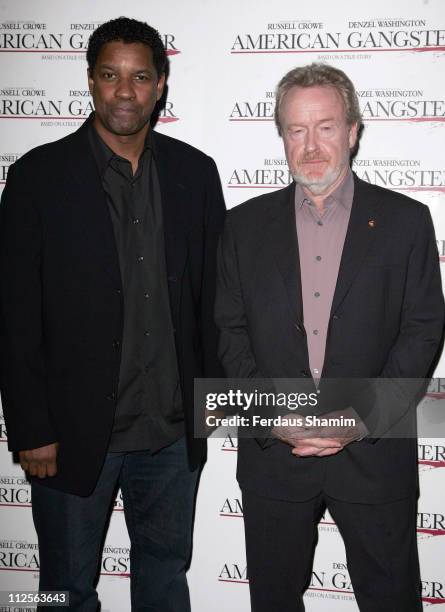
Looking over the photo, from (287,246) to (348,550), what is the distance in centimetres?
100

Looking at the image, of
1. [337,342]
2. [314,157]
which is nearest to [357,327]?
[337,342]

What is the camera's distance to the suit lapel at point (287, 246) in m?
1.90

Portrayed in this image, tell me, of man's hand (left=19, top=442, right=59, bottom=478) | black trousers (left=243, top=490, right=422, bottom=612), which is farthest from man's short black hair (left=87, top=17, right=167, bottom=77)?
black trousers (left=243, top=490, right=422, bottom=612)

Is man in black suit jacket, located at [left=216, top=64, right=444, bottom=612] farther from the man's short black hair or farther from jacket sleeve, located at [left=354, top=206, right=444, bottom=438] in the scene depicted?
the man's short black hair

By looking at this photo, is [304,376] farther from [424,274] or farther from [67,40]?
[67,40]

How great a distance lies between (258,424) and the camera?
1.95m

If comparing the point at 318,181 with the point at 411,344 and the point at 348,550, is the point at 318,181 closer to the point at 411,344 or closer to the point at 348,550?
the point at 411,344

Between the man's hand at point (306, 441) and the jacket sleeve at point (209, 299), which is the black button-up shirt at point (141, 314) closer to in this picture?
the jacket sleeve at point (209, 299)

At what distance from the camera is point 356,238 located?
1874 millimetres

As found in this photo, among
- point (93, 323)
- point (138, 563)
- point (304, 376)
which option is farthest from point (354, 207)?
point (138, 563)

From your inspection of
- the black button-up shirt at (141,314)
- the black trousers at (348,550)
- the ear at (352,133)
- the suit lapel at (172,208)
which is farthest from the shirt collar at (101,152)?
the black trousers at (348,550)

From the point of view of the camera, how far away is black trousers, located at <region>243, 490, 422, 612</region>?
190 cm

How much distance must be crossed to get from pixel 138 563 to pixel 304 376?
39.0 inches

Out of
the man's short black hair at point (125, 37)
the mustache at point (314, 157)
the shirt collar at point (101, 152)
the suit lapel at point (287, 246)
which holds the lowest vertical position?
the suit lapel at point (287, 246)
